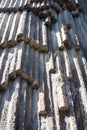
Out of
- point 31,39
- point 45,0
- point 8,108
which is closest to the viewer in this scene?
point 8,108

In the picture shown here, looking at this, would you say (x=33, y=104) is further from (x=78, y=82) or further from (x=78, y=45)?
(x=78, y=45)

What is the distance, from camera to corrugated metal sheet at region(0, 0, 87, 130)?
7.12 feet

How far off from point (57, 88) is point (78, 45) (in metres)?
1.16

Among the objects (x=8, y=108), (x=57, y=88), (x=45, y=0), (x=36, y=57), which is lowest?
(x=8, y=108)

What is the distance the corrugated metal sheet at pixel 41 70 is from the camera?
2170 millimetres

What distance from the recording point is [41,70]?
2.89m

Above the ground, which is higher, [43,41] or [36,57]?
[43,41]

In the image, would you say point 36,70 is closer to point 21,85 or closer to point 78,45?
point 21,85

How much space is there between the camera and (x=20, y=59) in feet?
9.28

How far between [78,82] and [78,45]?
0.89 meters

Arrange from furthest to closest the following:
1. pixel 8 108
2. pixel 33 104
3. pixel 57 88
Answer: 1. pixel 57 88
2. pixel 33 104
3. pixel 8 108

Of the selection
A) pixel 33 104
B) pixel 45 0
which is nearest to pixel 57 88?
pixel 33 104

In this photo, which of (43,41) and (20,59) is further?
(43,41)

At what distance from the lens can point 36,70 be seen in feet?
9.30
